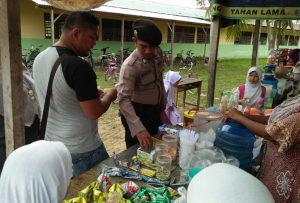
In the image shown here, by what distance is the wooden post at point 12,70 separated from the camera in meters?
1.83

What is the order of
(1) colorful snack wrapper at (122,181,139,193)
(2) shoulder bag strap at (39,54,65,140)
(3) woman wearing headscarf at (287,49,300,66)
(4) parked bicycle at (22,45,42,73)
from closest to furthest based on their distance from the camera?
(1) colorful snack wrapper at (122,181,139,193) < (2) shoulder bag strap at (39,54,65,140) < (3) woman wearing headscarf at (287,49,300,66) < (4) parked bicycle at (22,45,42,73)

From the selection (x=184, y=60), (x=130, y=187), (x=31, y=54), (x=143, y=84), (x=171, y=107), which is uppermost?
(x=143, y=84)

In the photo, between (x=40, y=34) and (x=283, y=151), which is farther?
(x=40, y=34)

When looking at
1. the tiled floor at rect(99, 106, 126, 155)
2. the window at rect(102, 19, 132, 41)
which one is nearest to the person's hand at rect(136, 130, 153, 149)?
the tiled floor at rect(99, 106, 126, 155)

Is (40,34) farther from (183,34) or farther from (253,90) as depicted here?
(253,90)

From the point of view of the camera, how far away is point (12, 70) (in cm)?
195

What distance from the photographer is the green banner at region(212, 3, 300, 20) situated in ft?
11.1

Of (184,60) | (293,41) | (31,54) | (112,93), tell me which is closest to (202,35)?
(184,60)

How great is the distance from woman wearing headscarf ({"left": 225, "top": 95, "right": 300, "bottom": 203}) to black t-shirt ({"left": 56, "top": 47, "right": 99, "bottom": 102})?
1032 mm

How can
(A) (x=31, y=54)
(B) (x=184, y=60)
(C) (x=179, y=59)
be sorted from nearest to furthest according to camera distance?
(A) (x=31, y=54) → (B) (x=184, y=60) → (C) (x=179, y=59)

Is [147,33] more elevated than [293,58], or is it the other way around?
[147,33]

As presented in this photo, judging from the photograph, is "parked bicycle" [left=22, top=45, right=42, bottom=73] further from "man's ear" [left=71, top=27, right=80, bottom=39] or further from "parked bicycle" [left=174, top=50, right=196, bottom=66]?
"man's ear" [left=71, top=27, right=80, bottom=39]

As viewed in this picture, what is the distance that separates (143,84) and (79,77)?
0.90 metres

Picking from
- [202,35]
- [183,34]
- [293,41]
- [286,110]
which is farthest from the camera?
[293,41]
